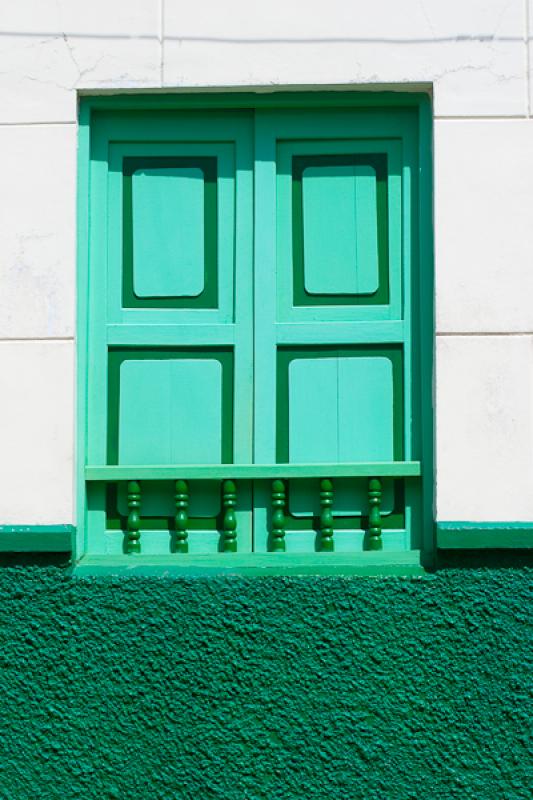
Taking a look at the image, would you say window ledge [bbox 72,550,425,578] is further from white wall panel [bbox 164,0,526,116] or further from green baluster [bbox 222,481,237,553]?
white wall panel [bbox 164,0,526,116]

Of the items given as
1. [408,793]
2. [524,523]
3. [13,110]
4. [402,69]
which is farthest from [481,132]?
[408,793]

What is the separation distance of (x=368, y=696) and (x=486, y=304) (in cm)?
152

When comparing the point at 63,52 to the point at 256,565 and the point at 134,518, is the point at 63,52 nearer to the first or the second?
the point at 134,518

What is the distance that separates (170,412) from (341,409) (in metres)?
0.66

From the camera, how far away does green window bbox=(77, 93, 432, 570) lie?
15.7 feet

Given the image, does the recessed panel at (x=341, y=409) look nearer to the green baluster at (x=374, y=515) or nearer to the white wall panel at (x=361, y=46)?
the green baluster at (x=374, y=515)

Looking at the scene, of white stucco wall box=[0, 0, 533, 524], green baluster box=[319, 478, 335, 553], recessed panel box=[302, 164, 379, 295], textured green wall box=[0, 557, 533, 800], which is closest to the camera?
textured green wall box=[0, 557, 533, 800]

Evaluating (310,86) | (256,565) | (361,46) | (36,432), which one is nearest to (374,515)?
(256,565)

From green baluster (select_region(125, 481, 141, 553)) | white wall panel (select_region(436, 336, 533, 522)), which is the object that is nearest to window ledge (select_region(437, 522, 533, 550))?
white wall panel (select_region(436, 336, 533, 522))

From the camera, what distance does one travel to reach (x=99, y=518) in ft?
15.8

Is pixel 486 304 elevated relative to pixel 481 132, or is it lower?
lower

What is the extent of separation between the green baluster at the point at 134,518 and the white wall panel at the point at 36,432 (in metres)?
0.24

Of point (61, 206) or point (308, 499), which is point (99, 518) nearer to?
point (308, 499)

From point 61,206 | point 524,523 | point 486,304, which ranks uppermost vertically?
point 61,206
